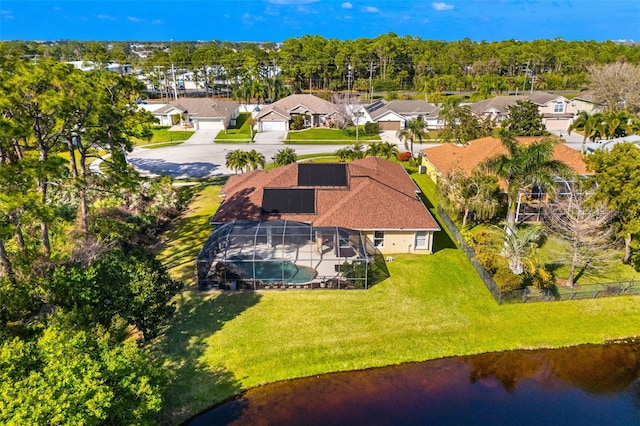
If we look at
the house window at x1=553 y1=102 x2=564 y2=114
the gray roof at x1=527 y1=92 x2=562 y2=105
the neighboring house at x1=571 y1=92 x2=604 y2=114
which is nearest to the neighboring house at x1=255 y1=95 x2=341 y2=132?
the gray roof at x1=527 y1=92 x2=562 y2=105

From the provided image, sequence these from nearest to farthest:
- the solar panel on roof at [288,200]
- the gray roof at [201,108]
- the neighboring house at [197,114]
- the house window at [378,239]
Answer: the house window at [378,239]
the solar panel on roof at [288,200]
the neighboring house at [197,114]
the gray roof at [201,108]

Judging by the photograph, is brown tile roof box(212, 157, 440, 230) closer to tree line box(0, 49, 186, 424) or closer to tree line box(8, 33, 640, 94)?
tree line box(0, 49, 186, 424)

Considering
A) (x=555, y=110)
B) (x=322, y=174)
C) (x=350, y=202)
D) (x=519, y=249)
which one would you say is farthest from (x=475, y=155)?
(x=555, y=110)

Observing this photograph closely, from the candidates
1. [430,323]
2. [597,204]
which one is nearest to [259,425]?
[430,323]

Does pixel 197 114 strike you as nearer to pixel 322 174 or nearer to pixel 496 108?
pixel 322 174

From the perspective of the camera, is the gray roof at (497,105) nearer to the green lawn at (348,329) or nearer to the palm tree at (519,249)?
the palm tree at (519,249)

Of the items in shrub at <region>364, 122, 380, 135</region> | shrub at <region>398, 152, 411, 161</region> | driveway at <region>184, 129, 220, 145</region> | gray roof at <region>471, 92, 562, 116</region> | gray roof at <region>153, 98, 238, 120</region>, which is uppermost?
gray roof at <region>471, 92, 562, 116</region>

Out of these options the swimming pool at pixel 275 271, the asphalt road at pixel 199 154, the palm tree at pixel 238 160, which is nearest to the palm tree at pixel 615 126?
the asphalt road at pixel 199 154
